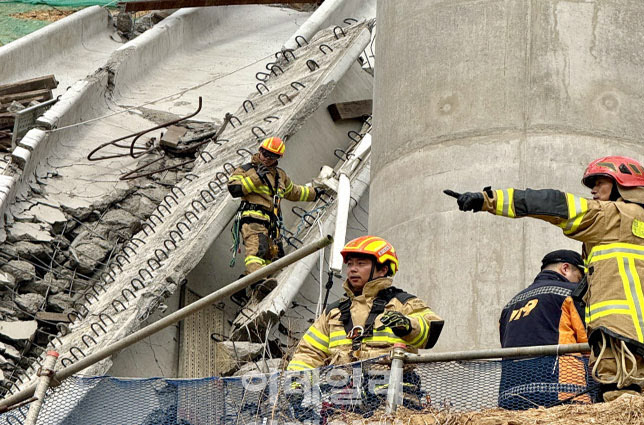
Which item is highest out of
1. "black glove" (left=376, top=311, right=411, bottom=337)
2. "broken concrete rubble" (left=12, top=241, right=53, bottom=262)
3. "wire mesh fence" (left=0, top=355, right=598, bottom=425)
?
"broken concrete rubble" (left=12, top=241, right=53, bottom=262)

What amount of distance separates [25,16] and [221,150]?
993 centimetres

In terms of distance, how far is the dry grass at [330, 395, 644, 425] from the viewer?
6688 mm

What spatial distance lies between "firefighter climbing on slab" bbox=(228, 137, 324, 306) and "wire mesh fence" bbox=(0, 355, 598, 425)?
223 inches

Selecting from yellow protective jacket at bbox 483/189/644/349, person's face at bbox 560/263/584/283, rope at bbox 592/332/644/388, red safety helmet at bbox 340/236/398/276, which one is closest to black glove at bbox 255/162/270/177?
red safety helmet at bbox 340/236/398/276

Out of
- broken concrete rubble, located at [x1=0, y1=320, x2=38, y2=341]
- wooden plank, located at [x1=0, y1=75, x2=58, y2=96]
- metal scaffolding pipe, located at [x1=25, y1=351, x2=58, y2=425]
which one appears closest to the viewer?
metal scaffolding pipe, located at [x1=25, y1=351, x2=58, y2=425]

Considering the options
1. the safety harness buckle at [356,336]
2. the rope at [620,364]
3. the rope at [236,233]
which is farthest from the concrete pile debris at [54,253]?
the rope at [620,364]

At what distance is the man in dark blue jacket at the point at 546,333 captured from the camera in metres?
7.38

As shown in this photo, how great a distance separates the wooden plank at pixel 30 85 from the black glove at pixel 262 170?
6.50m

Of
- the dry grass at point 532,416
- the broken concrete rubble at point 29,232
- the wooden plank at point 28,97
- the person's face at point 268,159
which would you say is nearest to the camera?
the dry grass at point 532,416

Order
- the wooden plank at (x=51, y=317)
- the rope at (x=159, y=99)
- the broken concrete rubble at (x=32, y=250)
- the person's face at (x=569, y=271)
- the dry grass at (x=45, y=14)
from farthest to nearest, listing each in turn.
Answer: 1. the dry grass at (x=45, y=14)
2. the rope at (x=159, y=99)
3. the broken concrete rubble at (x=32, y=250)
4. the wooden plank at (x=51, y=317)
5. the person's face at (x=569, y=271)

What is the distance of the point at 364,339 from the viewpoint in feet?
27.8

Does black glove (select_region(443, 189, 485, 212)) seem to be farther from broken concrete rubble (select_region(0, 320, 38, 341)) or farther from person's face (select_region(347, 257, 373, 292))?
broken concrete rubble (select_region(0, 320, 38, 341))

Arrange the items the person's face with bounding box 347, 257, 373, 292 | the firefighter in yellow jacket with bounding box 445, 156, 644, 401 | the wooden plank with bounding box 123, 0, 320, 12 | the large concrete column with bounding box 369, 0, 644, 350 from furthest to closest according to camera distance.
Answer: the wooden plank with bounding box 123, 0, 320, 12 → the large concrete column with bounding box 369, 0, 644, 350 → the person's face with bounding box 347, 257, 373, 292 → the firefighter in yellow jacket with bounding box 445, 156, 644, 401

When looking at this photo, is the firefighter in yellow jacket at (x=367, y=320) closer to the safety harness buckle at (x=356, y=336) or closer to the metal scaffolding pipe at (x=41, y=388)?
the safety harness buckle at (x=356, y=336)
